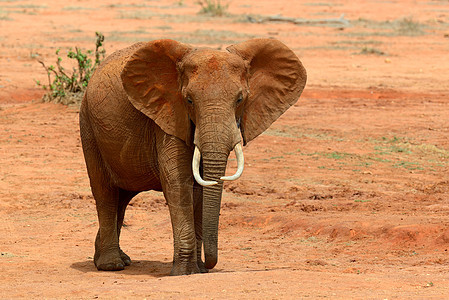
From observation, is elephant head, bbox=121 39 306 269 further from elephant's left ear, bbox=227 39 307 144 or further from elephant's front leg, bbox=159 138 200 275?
elephant's front leg, bbox=159 138 200 275

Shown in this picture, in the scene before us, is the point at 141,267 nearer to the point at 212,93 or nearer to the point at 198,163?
the point at 198,163

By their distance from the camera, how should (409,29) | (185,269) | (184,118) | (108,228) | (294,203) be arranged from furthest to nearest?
(409,29) < (294,203) < (108,228) < (185,269) < (184,118)

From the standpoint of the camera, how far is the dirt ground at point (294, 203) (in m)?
6.09

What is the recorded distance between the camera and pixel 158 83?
6855mm

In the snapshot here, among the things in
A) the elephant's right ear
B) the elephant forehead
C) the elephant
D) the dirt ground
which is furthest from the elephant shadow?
the elephant forehead

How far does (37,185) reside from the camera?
11.1 m

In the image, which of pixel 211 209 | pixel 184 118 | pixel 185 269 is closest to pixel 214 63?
pixel 184 118

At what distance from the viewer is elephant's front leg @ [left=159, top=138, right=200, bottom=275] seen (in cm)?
668

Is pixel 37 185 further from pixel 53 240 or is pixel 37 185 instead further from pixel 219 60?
pixel 219 60

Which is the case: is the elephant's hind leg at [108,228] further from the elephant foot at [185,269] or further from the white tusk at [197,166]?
the white tusk at [197,166]

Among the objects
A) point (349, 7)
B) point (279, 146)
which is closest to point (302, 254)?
point (279, 146)

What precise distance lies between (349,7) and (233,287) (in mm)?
39522

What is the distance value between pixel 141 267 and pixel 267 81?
6.99 feet

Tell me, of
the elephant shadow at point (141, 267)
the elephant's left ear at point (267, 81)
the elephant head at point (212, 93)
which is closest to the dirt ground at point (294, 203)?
the elephant shadow at point (141, 267)
